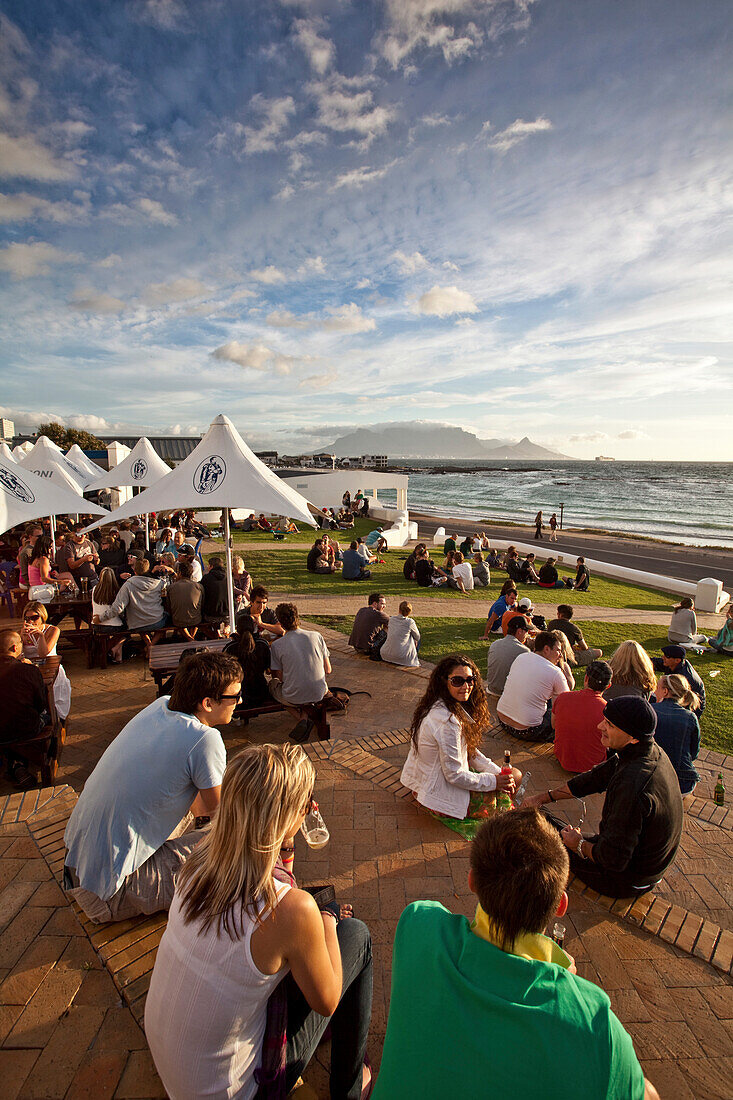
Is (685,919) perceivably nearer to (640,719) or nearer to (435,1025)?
(640,719)

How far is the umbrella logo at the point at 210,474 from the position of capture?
6445 millimetres

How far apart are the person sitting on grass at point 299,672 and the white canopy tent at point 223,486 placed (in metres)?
1.52

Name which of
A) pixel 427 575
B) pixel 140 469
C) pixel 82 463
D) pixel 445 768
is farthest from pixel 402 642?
pixel 82 463

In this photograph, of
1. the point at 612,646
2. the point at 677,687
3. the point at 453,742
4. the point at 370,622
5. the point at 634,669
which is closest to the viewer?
the point at 453,742

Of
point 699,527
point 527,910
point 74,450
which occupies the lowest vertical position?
point 699,527

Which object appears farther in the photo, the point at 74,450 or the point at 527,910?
the point at 74,450

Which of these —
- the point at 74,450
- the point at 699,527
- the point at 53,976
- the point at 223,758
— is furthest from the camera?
the point at 699,527

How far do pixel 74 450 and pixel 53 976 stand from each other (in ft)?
56.9

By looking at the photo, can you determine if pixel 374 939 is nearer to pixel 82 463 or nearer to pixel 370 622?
pixel 370 622

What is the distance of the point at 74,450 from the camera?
17031 millimetres

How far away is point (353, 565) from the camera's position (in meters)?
13.7

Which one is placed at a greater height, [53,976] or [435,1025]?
[435,1025]

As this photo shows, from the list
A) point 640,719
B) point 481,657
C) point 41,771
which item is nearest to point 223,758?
point 640,719

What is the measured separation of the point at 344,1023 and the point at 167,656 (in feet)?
14.5
